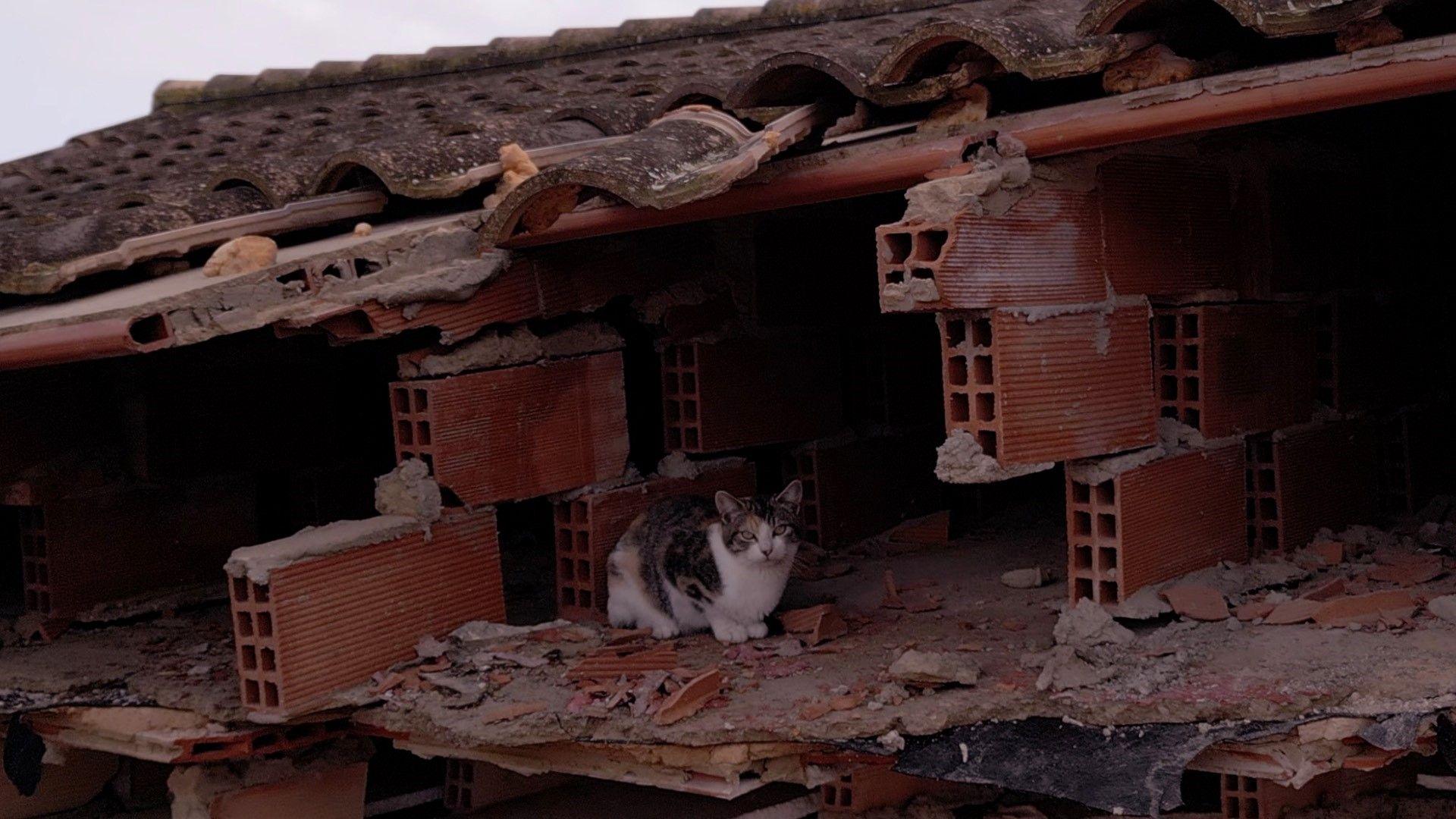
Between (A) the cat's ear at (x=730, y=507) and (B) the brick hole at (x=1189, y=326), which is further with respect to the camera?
(A) the cat's ear at (x=730, y=507)

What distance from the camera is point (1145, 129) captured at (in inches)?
178

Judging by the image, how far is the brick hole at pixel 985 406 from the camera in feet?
15.6

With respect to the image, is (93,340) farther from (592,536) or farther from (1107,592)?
(1107,592)

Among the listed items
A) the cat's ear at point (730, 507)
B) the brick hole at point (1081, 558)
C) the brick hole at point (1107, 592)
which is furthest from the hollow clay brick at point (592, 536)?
the brick hole at point (1107, 592)

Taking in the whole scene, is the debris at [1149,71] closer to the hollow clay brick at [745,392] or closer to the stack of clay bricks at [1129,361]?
the stack of clay bricks at [1129,361]

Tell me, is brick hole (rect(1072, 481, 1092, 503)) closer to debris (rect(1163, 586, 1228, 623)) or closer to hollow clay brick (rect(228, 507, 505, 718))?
debris (rect(1163, 586, 1228, 623))

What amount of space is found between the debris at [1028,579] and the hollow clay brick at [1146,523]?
2.80ft

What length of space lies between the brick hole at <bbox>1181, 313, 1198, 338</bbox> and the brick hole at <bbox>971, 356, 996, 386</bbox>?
39.7 inches

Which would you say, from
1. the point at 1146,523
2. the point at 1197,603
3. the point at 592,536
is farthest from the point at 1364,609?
the point at 592,536

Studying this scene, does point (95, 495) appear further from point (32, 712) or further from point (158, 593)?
point (32, 712)

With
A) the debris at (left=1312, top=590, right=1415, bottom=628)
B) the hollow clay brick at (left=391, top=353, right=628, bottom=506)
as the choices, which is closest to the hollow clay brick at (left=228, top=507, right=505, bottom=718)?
the hollow clay brick at (left=391, top=353, right=628, bottom=506)

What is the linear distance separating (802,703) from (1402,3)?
110 inches

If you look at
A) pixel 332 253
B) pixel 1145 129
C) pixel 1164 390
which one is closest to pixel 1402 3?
pixel 1145 129

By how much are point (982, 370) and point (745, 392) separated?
6.86 ft
